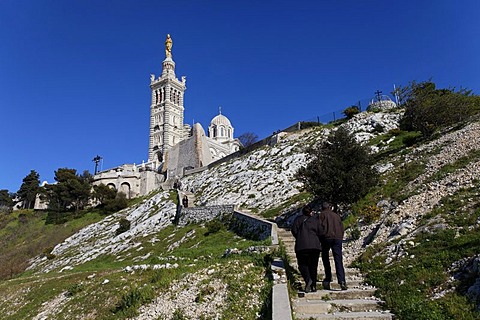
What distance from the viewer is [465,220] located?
30.3 ft

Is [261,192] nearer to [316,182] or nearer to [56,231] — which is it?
[316,182]

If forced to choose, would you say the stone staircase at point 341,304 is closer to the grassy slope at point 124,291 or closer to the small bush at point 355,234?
the grassy slope at point 124,291

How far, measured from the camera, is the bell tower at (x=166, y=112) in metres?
86.5

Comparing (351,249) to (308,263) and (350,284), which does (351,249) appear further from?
(308,263)

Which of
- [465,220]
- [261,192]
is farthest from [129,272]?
[261,192]

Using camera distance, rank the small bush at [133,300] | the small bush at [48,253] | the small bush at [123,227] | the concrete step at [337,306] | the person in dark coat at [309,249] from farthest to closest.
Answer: the small bush at [123,227], the small bush at [48,253], the small bush at [133,300], the person in dark coat at [309,249], the concrete step at [337,306]

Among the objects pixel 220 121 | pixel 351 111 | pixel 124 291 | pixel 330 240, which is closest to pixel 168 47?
pixel 220 121

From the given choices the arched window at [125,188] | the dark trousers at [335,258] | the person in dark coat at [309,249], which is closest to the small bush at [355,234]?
the dark trousers at [335,258]

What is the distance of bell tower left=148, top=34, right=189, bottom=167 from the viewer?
284 ft

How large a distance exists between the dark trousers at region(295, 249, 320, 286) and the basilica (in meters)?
48.1

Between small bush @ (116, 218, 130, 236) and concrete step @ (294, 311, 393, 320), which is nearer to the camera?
concrete step @ (294, 311, 393, 320)

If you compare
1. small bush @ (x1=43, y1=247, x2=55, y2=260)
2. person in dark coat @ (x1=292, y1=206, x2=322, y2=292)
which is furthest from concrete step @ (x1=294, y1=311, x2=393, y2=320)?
small bush @ (x1=43, y1=247, x2=55, y2=260)

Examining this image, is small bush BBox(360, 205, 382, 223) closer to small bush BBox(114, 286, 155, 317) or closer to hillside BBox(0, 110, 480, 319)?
hillside BBox(0, 110, 480, 319)

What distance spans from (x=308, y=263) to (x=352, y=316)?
191cm
